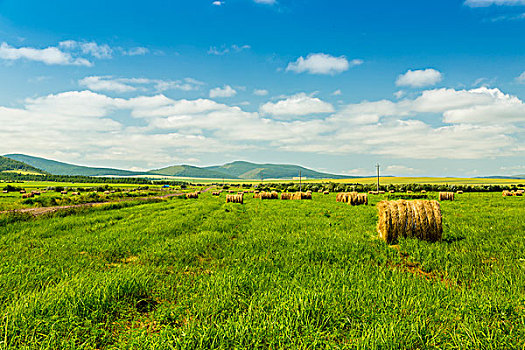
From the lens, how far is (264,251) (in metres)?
8.04

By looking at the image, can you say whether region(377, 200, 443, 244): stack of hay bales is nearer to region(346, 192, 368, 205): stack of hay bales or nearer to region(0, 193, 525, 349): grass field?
region(0, 193, 525, 349): grass field

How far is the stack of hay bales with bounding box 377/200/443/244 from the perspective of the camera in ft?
30.3

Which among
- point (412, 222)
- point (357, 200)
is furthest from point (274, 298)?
point (357, 200)

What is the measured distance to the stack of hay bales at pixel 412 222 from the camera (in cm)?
925

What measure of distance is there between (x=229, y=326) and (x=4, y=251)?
9.37 m

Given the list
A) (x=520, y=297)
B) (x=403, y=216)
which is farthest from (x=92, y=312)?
(x=403, y=216)

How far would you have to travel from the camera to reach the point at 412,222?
945cm

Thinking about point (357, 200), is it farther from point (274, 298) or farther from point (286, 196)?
point (274, 298)

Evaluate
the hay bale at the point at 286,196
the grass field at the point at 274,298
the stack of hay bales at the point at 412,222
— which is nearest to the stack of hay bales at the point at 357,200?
the hay bale at the point at 286,196

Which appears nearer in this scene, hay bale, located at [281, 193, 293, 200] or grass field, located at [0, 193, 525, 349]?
grass field, located at [0, 193, 525, 349]

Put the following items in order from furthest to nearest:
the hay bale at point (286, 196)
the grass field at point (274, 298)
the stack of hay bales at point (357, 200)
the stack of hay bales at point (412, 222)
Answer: the hay bale at point (286, 196), the stack of hay bales at point (357, 200), the stack of hay bales at point (412, 222), the grass field at point (274, 298)

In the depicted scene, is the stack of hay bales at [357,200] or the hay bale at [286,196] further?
the hay bale at [286,196]

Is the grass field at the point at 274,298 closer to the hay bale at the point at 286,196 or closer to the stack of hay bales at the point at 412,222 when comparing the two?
the stack of hay bales at the point at 412,222

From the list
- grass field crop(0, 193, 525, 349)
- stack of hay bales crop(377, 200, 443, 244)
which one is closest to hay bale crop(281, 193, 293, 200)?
stack of hay bales crop(377, 200, 443, 244)
